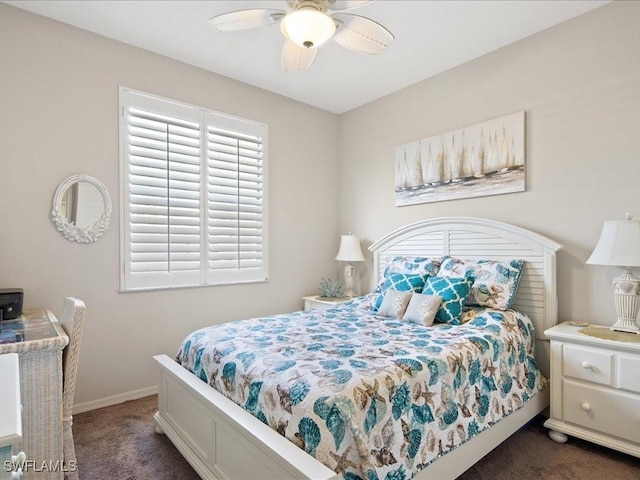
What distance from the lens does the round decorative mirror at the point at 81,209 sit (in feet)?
8.75

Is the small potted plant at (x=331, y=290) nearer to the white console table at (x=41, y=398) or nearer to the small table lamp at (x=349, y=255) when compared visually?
the small table lamp at (x=349, y=255)

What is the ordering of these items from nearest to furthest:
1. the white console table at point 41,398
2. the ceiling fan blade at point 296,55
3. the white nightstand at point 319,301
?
the white console table at point 41,398 → the ceiling fan blade at point 296,55 → the white nightstand at point 319,301

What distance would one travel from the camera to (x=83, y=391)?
277cm

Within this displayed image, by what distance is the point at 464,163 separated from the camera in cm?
327

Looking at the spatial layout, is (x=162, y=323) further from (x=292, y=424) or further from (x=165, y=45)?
(x=165, y=45)

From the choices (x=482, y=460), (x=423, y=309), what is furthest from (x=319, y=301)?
(x=482, y=460)

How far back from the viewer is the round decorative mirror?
2.67 meters

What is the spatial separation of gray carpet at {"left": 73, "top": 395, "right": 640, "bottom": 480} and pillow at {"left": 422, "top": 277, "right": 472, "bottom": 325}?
810mm

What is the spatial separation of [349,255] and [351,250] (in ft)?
0.21

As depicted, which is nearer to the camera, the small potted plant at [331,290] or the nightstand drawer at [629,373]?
the nightstand drawer at [629,373]

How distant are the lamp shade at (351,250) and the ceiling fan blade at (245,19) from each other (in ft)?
7.77

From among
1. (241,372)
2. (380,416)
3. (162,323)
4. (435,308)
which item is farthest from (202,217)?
(380,416)

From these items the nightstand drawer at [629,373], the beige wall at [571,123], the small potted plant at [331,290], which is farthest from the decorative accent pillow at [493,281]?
the small potted plant at [331,290]

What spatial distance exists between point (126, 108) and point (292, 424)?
274 cm
